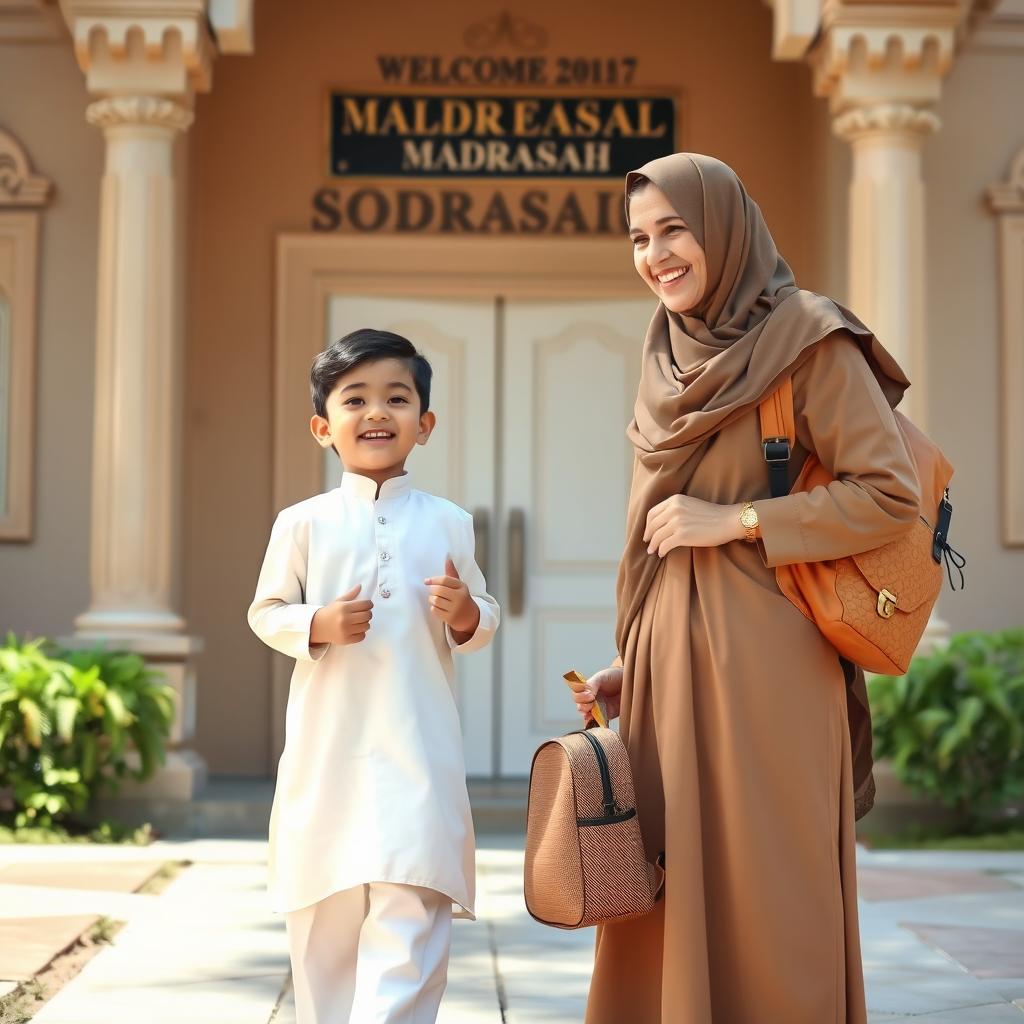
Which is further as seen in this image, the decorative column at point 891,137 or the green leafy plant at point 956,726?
the decorative column at point 891,137

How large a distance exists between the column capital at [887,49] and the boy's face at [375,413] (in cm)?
422

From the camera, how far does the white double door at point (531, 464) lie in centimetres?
762

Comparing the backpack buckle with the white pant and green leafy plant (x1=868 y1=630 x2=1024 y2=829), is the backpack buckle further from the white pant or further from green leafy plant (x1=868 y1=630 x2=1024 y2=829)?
green leafy plant (x1=868 y1=630 x2=1024 y2=829)

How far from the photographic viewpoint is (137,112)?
647 cm

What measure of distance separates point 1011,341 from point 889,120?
4.50ft

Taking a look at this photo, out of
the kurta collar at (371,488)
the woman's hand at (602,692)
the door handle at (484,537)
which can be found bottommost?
the woman's hand at (602,692)

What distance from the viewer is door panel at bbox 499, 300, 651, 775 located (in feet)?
25.0

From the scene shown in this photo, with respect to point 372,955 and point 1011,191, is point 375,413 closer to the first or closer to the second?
point 372,955

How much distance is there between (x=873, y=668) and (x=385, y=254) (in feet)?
17.9

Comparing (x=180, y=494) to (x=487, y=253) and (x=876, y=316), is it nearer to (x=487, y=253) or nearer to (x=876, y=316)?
(x=487, y=253)

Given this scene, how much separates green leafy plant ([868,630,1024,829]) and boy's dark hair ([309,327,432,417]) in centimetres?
380

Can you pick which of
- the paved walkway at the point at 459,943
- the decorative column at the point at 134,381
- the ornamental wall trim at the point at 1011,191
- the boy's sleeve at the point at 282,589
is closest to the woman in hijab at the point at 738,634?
the boy's sleeve at the point at 282,589

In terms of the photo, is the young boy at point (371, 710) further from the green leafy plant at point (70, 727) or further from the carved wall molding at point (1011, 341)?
the carved wall molding at point (1011, 341)

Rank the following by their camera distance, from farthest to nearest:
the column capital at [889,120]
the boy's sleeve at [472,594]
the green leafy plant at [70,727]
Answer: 1. the column capital at [889,120]
2. the green leafy plant at [70,727]
3. the boy's sleeve at [472,594]
